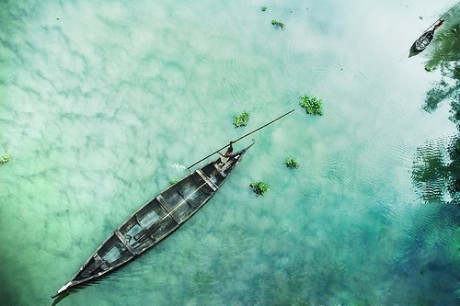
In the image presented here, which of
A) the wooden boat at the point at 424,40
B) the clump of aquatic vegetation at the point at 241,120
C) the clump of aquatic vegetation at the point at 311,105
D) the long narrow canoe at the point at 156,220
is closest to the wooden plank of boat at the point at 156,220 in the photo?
the long narrow canoe at the point at 156,220

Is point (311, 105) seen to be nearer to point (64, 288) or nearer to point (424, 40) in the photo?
point (424, 40)

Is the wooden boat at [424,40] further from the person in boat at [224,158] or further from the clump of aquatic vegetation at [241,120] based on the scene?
the person in boat at [224,158]

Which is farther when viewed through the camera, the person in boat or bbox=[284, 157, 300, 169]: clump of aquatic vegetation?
bbox=[284, 157, 300, 169]: clump of aquatic vegetation

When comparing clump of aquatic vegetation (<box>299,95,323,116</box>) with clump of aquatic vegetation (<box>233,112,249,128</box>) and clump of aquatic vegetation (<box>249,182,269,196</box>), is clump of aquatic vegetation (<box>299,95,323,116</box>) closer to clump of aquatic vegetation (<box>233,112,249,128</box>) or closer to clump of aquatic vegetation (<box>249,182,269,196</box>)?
clump of aquatic vegetation (<box>233,112,249,128</box>)

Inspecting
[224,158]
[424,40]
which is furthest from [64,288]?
[424,40]

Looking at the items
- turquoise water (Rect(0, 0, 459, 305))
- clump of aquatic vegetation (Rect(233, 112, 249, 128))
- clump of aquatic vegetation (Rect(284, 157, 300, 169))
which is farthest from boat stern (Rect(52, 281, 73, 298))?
clump of aquatic vegetation (Rect(284, 157, 300, 169))

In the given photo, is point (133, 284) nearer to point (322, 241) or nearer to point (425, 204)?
point (322, 241)

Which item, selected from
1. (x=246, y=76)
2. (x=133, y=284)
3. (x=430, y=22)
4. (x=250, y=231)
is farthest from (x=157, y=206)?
(x=430, y=22)
